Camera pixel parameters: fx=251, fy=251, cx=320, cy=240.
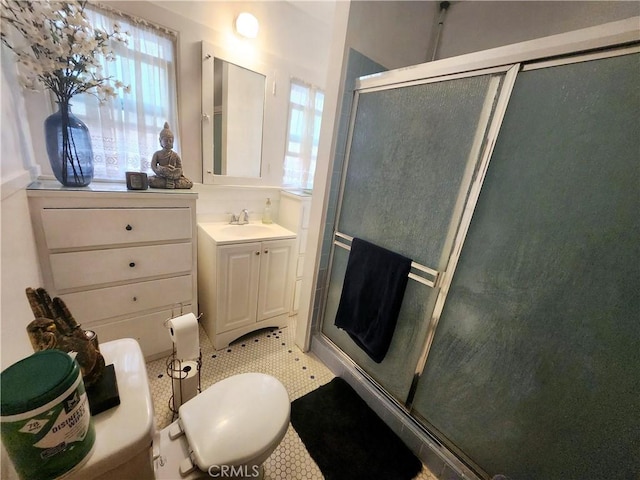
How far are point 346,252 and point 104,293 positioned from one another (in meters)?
1.35

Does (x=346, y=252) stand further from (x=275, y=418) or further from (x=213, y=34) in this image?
(x=213, y=34)

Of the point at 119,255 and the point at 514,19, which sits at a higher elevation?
the point at 514,19

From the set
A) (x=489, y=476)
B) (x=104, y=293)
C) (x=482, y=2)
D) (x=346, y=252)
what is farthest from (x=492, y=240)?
(x=104, y=293)

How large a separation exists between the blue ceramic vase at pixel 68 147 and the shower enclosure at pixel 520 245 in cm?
143

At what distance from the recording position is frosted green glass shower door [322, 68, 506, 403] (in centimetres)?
103

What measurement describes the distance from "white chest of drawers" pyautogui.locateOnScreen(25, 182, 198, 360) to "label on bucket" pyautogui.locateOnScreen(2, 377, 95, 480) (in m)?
1.07

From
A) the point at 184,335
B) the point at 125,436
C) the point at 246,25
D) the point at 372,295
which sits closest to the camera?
the point at 125,436

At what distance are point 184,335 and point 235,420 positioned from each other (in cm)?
47

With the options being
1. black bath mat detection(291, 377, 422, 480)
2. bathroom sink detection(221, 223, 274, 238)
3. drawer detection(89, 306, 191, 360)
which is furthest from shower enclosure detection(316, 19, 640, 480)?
drawer detection(89, 306, 191, 360)

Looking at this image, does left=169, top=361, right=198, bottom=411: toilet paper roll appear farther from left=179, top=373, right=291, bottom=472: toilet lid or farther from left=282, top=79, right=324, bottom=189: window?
left=282, top=79, right=324, bottom=189: window

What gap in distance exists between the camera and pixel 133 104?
1481mm

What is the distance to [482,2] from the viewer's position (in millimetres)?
1516

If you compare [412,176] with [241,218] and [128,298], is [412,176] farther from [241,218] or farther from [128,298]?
[128,298]

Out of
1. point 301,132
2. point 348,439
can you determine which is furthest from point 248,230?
point 348,439
